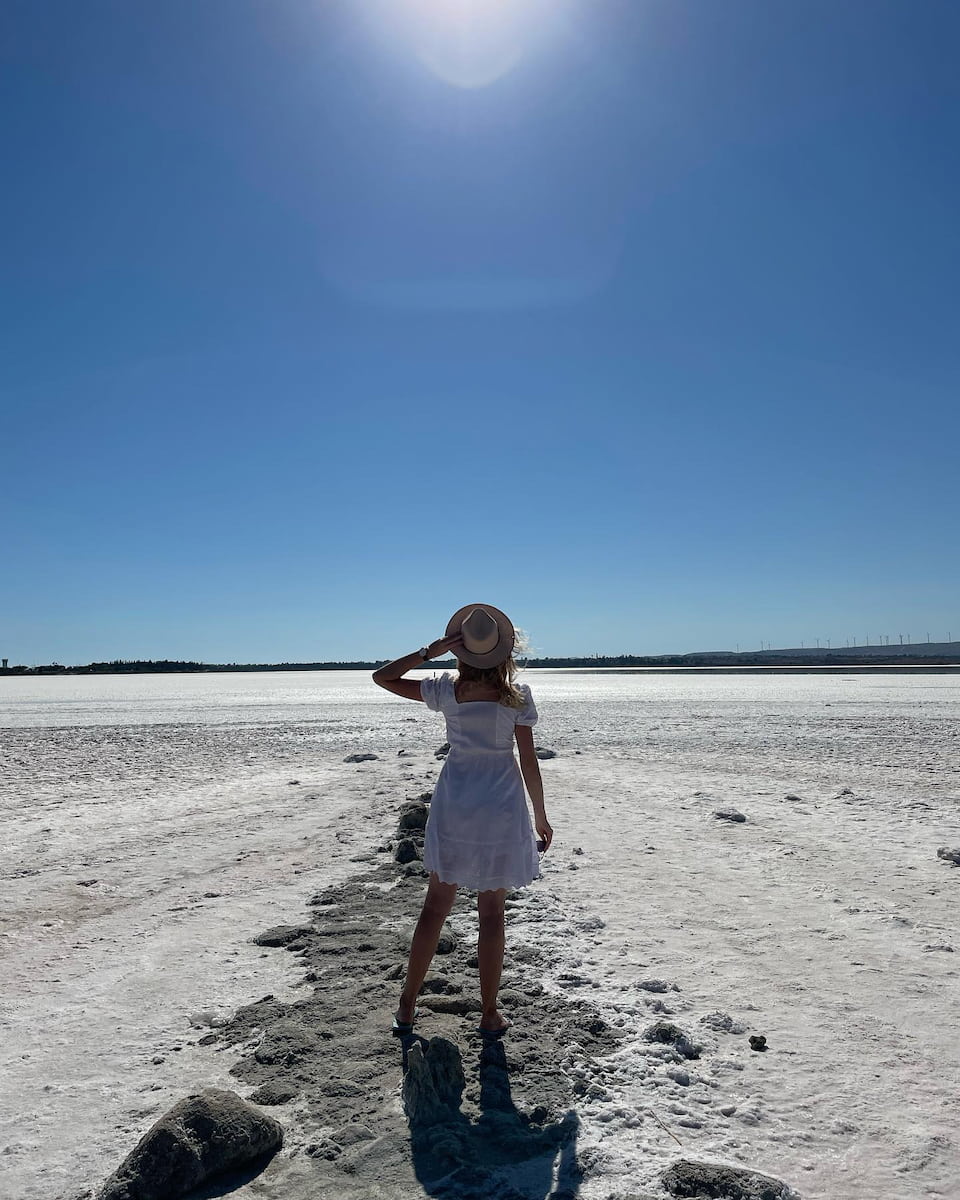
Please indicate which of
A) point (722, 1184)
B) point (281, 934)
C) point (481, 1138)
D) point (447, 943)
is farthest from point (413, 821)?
point (722, 1184)

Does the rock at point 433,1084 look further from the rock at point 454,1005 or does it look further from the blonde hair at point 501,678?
the blonde hair at point 501,678

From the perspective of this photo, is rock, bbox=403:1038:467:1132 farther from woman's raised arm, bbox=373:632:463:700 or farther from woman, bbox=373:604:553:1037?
woman's raised arm, bbox=373:632:463:700

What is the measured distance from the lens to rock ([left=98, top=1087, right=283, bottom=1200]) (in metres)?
2.51

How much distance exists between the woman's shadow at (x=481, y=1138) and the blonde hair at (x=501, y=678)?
4.35ft

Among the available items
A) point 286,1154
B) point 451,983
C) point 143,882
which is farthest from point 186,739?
point 286,1154

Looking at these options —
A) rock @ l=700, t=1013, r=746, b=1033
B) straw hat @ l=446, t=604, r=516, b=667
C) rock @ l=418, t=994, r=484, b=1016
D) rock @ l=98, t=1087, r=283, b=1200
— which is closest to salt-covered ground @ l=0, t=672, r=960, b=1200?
rock @ l=700, t=1013, r=746, b=1033

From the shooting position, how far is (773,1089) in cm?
307

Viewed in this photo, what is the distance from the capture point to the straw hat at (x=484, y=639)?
339 cm

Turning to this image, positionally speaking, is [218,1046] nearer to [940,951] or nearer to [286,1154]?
[286,1154]

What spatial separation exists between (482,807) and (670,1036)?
4.19ft

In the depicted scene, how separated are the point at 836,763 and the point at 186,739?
12.7 meters

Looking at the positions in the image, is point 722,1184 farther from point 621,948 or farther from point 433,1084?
point 621,948

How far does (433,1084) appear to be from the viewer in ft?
9.82

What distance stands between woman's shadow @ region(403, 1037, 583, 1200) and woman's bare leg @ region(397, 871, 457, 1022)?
0.35m
